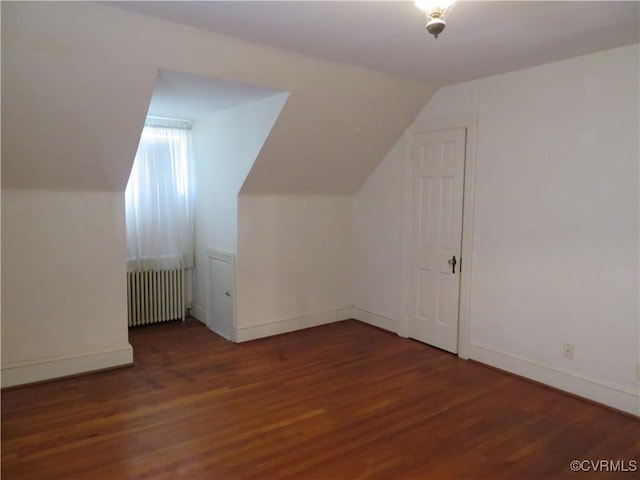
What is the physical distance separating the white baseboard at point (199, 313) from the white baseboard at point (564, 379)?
285 centimetres

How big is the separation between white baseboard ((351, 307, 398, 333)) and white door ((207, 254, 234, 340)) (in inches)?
62.1

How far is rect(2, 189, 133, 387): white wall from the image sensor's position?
3.34 meters

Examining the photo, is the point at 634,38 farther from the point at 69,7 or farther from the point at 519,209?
the point at 69,7

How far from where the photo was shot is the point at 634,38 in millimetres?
2877

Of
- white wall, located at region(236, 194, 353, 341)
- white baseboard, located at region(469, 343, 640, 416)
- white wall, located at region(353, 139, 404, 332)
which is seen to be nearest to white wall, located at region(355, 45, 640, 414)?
white baseboard, located at region(469, 343, 640, 416)

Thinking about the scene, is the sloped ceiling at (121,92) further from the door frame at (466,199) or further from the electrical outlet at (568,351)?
the electrical outlet at (568,351)

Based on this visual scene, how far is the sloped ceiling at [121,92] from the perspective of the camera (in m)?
2.55

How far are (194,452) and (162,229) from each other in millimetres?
2827

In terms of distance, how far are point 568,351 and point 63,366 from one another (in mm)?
3928

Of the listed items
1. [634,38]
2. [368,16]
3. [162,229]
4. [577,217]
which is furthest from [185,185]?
[634,38]

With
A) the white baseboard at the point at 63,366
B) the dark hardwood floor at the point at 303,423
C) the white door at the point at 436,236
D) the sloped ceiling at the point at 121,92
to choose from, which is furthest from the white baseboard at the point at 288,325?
the sloped ceiling at the point at 121,92

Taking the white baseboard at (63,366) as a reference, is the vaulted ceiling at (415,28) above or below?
above

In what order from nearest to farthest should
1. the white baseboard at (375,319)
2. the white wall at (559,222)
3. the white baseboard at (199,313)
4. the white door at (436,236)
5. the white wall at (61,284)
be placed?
1. the white wall at (559,222)
2. the white wall at (61,284)
3. the white door at (436,236)
4. the white baseboard at (375,319)
5. the white baseboard at (199,313)

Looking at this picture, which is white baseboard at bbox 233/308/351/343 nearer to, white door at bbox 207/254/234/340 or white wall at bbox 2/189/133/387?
white door at bbox 207/254/234/340
